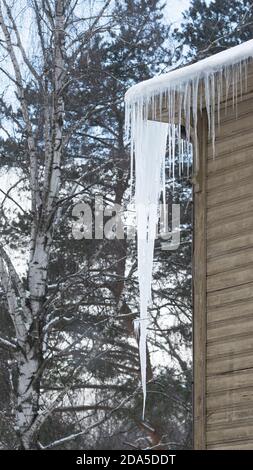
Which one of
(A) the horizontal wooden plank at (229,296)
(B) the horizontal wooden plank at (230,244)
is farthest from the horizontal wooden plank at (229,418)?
(B) the horizontal wooden plank at (230,244)

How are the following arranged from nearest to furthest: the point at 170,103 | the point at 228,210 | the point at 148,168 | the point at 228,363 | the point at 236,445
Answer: the point at 236,445
the point at 228,363
the point at 228,210
the point at 170,103
the point at 148,168

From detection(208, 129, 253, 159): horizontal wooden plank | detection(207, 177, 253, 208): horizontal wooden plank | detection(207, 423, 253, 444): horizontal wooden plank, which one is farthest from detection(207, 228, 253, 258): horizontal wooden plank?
detection(207, 423, 253, 444): horizontal wooden plank

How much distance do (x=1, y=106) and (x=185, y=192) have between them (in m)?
3.28

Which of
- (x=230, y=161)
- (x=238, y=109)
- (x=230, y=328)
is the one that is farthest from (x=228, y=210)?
(x=230, y=328)

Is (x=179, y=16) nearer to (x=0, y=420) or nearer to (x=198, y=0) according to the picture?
(x=198, y=0)

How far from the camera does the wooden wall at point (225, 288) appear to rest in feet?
22.4

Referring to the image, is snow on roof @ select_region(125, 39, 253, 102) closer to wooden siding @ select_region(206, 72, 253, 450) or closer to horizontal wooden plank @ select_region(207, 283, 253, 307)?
wooden siding @ select_region(206, 72, 253, 450)

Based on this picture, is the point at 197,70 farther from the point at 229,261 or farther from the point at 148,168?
the point at 148,168

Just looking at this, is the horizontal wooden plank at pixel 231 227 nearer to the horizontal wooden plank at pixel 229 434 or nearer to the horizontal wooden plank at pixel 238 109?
the horizontal wooden plank at pixel 238 109

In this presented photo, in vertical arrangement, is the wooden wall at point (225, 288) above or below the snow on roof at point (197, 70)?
below

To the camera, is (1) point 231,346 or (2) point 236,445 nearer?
(2) point 236,445

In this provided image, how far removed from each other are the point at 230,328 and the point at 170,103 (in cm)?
153

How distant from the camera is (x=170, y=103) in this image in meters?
7.43
